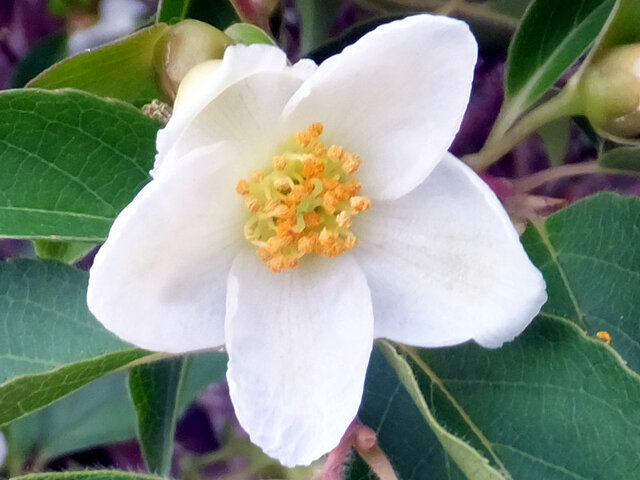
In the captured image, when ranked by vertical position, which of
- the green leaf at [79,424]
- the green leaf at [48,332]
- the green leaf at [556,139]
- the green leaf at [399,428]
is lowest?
the green leaf at [79,424]

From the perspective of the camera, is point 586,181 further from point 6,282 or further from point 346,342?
point 6,282

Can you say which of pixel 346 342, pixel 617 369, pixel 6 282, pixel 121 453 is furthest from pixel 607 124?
pixel 121 453

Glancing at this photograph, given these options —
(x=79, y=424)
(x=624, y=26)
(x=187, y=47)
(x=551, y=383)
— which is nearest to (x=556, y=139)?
(x=624, y=26)

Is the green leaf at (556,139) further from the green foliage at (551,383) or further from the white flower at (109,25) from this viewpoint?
the white flower at (109,25)

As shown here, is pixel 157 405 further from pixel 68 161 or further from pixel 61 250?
pixel 68 161

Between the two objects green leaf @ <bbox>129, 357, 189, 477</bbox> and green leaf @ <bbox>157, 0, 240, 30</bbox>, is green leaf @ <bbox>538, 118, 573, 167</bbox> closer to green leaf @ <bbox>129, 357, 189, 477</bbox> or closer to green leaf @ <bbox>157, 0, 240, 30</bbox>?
green leaf @ <bbox>157, 0, 240, 30</bbox>

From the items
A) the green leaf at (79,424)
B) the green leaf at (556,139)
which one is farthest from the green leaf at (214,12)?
the green leaf at (79,424)
